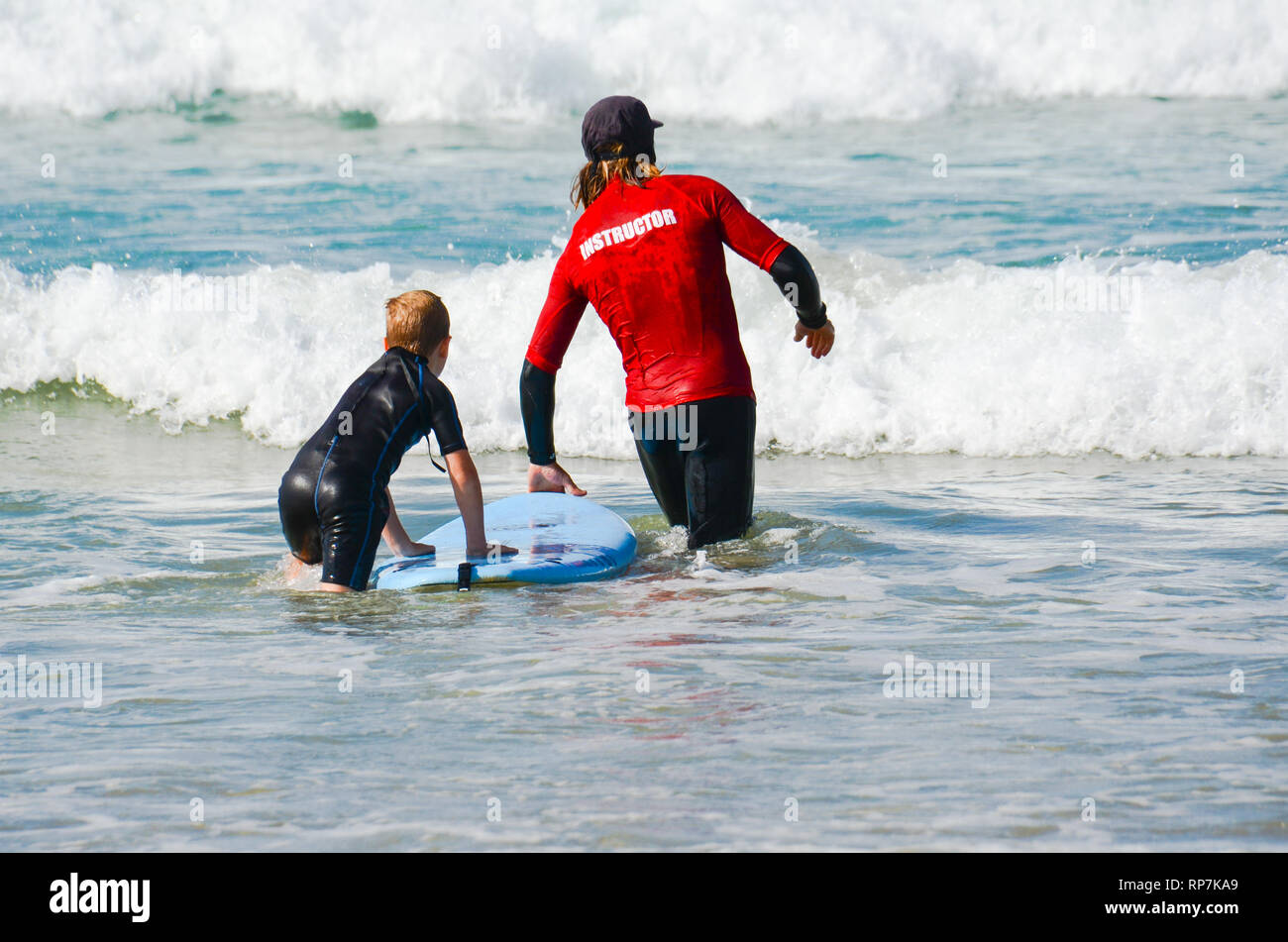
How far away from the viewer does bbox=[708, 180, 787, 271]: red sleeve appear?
14.7ft

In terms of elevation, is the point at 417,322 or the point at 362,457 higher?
the point at 417,322

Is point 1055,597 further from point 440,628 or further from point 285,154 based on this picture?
point 285,154

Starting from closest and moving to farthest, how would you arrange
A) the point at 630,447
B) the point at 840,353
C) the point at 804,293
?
1. the point at 804,293
2. the point at 630,447
3. the point at 840,353

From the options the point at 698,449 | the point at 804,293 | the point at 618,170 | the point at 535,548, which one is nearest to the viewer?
the point at 804,293

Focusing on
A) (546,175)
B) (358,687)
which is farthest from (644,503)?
(546,175)

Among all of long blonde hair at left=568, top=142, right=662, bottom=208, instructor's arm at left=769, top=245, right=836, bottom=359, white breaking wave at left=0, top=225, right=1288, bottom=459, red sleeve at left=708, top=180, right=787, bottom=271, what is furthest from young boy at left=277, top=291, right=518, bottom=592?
white breaking wave at left=0, top=225, right=1288, bottom=459

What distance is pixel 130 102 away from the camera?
52.4 ft

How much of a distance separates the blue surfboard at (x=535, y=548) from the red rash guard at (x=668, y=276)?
652 mm

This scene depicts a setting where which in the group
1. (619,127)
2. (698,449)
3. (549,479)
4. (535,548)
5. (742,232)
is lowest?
(535,548)

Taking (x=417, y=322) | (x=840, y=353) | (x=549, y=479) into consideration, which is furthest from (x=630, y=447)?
(x=417, y=322)

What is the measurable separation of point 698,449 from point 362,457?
116 cm

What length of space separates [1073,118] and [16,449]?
11.9m

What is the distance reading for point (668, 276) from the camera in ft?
14.8

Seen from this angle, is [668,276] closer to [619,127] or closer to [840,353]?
[619,127]
